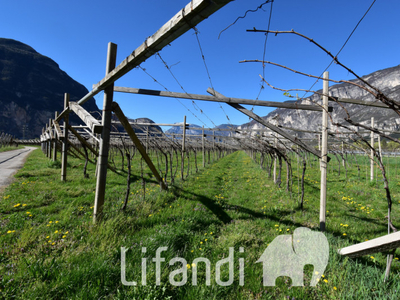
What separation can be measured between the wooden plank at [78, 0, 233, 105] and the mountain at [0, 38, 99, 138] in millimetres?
110991

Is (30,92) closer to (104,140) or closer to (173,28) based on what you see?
(104,140)

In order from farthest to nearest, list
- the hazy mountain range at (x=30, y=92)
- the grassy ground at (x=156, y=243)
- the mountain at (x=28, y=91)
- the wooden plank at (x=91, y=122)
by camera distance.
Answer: the mountain at (x=28, y=91), the hazy mountain range at (x=30, y=92), the wooden plank at (x=91, y=122), the grassy ground at (x=156, y=243)

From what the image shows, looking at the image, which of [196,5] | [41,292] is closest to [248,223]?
[41,292]

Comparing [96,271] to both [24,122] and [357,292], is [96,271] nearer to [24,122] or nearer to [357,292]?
[357,292]

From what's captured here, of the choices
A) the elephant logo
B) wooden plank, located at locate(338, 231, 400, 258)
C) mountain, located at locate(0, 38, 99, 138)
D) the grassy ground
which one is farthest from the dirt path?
mountain, located at locate(0, 38, 99, 138)

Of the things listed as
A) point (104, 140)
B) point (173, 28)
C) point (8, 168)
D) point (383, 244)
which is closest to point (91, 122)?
point (104, 140)

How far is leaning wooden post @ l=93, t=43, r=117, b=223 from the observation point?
336 centimetres

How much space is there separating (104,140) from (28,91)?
507 ft

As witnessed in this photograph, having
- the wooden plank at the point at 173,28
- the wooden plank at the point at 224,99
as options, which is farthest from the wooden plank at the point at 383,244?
the wooden plank at the point at 224,99

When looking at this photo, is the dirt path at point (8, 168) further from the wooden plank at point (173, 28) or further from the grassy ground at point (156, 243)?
the wooden plank at point (173, 28)

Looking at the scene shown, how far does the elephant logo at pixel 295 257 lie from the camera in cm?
242

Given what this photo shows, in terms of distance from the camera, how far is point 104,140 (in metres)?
3.36

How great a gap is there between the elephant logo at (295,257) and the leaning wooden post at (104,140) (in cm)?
303

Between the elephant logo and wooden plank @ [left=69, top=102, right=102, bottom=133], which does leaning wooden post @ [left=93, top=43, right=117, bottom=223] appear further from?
the elephant logo
